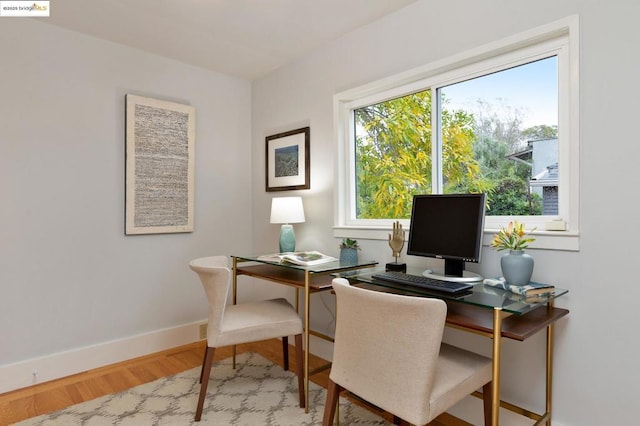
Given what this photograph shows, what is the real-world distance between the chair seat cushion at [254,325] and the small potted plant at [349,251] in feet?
1.63

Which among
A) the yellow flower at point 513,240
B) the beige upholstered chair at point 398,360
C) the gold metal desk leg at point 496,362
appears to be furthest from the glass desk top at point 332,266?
the gold metal desk leg at point 496,362

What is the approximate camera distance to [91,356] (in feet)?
8.64

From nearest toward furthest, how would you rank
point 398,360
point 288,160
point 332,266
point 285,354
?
1. point 398,360
2. point 332,266
3. point 285,354
4. point 288,160

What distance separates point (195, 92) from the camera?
321 centimetres

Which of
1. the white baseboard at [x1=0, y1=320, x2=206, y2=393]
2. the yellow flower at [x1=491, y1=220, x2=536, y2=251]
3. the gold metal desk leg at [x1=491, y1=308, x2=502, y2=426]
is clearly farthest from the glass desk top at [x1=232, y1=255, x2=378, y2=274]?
the white baseboard at [x1=0, y1=320, x2=206, y2=393]

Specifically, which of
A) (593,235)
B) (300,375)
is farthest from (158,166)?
(593,235)

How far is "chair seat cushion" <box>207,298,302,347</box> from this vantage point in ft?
6.66

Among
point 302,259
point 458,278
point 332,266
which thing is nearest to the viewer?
point 458,278

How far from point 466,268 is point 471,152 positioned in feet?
2.19

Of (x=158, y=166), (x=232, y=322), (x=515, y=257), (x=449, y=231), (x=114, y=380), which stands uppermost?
(x=158, y=166)

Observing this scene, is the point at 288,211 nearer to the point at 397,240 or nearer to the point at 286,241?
the point at 286,241

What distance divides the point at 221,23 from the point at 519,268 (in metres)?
2.34

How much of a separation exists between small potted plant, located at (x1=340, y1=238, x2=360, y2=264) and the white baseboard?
5.11 feet

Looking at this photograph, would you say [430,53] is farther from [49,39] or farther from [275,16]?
[49,39]
